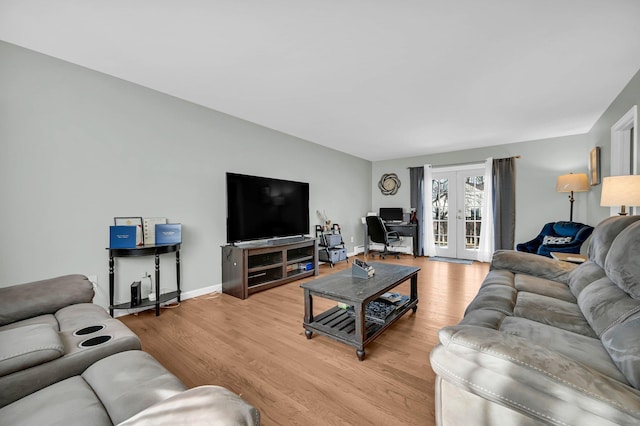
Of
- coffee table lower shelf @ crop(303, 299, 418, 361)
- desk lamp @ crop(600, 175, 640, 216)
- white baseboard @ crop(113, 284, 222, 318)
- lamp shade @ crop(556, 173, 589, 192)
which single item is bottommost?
white baseboard @ crop(113, 284, 222, 318)

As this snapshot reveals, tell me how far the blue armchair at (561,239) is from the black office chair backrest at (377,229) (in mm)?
2184

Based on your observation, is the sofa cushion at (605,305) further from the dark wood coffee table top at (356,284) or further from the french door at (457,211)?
the french door at (457,211)

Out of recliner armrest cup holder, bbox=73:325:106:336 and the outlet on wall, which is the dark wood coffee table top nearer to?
recliner armrest cup holder, bbox=73:325:106:336

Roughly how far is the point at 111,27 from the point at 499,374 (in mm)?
2838

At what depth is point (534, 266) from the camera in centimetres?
215

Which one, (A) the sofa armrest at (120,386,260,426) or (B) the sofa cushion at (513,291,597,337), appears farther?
(B) the sofa cushion at (513,291,597,337)

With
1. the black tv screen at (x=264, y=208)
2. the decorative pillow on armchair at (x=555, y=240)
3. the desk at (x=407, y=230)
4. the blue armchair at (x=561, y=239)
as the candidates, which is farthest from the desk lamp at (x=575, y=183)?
the black tv screen at (x=264, y=208)

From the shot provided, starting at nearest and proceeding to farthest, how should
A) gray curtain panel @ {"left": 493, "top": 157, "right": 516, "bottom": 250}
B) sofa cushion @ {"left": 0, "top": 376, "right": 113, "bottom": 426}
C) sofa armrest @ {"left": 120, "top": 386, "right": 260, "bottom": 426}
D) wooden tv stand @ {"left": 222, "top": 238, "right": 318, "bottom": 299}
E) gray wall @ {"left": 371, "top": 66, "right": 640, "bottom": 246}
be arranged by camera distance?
sofa armrest @ {"left": 120, "top": 386, "right": 260, "bottom": 426}
sofa cushion @ {"left": 0, "top": 376, "right": 113, "bottom": 426}
wooden tv stand @ {"left": 222, "top": 238, "right": 318, "bottom": 299}
gray wall @ {"left": 371, "top": 66, "right": 640, "bottom": 246}
gray curtain panel @ {"left": 493, "top": 157, "right": 516, "bottom": 250}

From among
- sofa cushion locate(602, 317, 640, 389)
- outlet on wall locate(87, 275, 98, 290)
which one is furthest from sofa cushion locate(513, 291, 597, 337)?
outlet on wall locate(87, 275, 98, 290)

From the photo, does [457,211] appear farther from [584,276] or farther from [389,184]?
[584,276]

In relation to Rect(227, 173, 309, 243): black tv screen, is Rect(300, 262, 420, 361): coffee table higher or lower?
lower

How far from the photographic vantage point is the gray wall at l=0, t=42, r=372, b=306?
79.7 inches

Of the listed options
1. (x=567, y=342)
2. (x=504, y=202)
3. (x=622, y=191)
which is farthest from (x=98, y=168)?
(x=504, y=202)

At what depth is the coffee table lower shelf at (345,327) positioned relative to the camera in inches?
73.1
